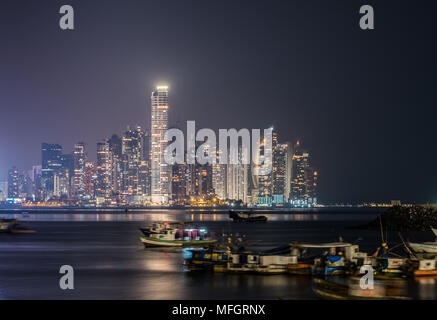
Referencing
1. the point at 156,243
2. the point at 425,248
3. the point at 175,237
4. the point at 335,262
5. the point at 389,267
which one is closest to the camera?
the point at 335,262

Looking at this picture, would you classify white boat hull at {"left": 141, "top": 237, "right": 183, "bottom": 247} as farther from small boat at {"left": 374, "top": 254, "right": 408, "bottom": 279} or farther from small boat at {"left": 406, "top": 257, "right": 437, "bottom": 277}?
small boat at {"left": 406, "top": 257, "right": 437, "bottom": 277}

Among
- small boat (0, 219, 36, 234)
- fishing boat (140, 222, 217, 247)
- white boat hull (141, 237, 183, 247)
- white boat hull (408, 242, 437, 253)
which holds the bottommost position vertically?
small boat (0, 219, 36, 234)

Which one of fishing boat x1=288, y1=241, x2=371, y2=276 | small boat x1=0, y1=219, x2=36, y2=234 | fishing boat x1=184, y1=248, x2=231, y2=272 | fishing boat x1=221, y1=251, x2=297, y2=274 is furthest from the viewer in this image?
small boat x1=0, y1=219, x2=36, y2=234

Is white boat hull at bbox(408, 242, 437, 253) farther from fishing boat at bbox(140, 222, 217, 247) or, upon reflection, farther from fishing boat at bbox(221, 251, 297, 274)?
fishing boat at bbox(140, 222, 217, 247)

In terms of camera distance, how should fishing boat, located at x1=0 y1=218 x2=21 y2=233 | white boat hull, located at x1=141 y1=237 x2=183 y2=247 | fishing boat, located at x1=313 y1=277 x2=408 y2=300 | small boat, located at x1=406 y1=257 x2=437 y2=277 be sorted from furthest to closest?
fishing boat, located at x1=0 y1=218 x2=21 y2=233 < white boat hull, located at x1=141 y1=237 x2=183 y2=247 < small boat, located at x1=406 y1=257 x2=437 y2=277 < fishing boat, located at x1=313 y1=277 x2=408 y2=300

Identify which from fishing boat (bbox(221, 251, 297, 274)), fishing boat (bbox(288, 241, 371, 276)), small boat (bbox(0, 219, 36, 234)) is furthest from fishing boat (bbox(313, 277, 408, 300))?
small boat (bbox(0, 219, 36, 234))

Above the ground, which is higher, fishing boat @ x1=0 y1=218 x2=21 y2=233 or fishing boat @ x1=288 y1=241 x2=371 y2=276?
fishing boat @ x1=288 y1=241 x2=371 y2=276

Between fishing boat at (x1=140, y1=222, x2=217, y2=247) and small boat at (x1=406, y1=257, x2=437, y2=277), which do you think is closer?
small boat at (x1=406, y1=257, x2=437, y2=277)

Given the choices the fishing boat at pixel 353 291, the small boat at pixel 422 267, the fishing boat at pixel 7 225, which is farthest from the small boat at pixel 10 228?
the fishing boat at pixel 353 291

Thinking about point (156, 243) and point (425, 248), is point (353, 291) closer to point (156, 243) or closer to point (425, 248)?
point (425, 248)

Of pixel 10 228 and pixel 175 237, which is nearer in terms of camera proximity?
pixel 175 237

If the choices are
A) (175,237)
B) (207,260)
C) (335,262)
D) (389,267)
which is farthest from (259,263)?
(175,237)
